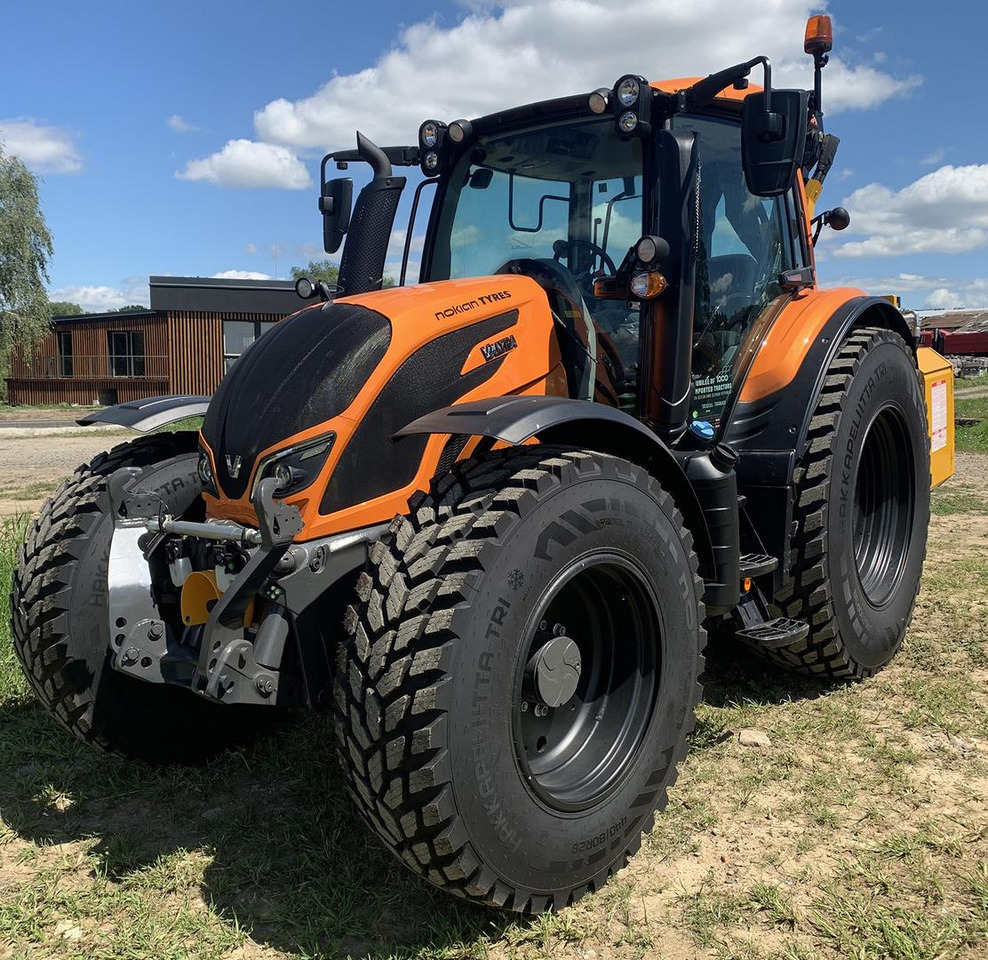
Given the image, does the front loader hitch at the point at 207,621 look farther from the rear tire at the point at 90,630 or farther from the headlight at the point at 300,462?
the rear tire at the point at 90,630

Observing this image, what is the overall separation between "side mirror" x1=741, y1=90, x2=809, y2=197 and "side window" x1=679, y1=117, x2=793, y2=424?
54 cm

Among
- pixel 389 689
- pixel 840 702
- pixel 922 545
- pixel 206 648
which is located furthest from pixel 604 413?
pixel 922 545

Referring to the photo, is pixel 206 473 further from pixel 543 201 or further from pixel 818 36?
pixel 818 36

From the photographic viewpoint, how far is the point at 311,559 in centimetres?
250

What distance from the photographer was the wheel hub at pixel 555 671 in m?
2.56

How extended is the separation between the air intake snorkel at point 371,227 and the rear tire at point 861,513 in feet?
6.53

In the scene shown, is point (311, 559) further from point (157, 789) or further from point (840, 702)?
point (840, 702)

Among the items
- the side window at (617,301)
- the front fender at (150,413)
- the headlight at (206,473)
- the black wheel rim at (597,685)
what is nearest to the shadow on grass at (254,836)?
the black wheel rim at (597,685)

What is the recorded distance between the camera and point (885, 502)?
458 cm

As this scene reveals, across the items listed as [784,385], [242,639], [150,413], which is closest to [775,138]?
[784,385]

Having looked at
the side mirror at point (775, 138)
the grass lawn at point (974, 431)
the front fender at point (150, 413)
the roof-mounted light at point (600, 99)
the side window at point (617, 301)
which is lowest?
the grass lawn at point (974, 431)

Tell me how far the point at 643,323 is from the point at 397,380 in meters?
1.13

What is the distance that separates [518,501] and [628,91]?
1.74 meters

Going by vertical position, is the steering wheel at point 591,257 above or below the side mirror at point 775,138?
below
